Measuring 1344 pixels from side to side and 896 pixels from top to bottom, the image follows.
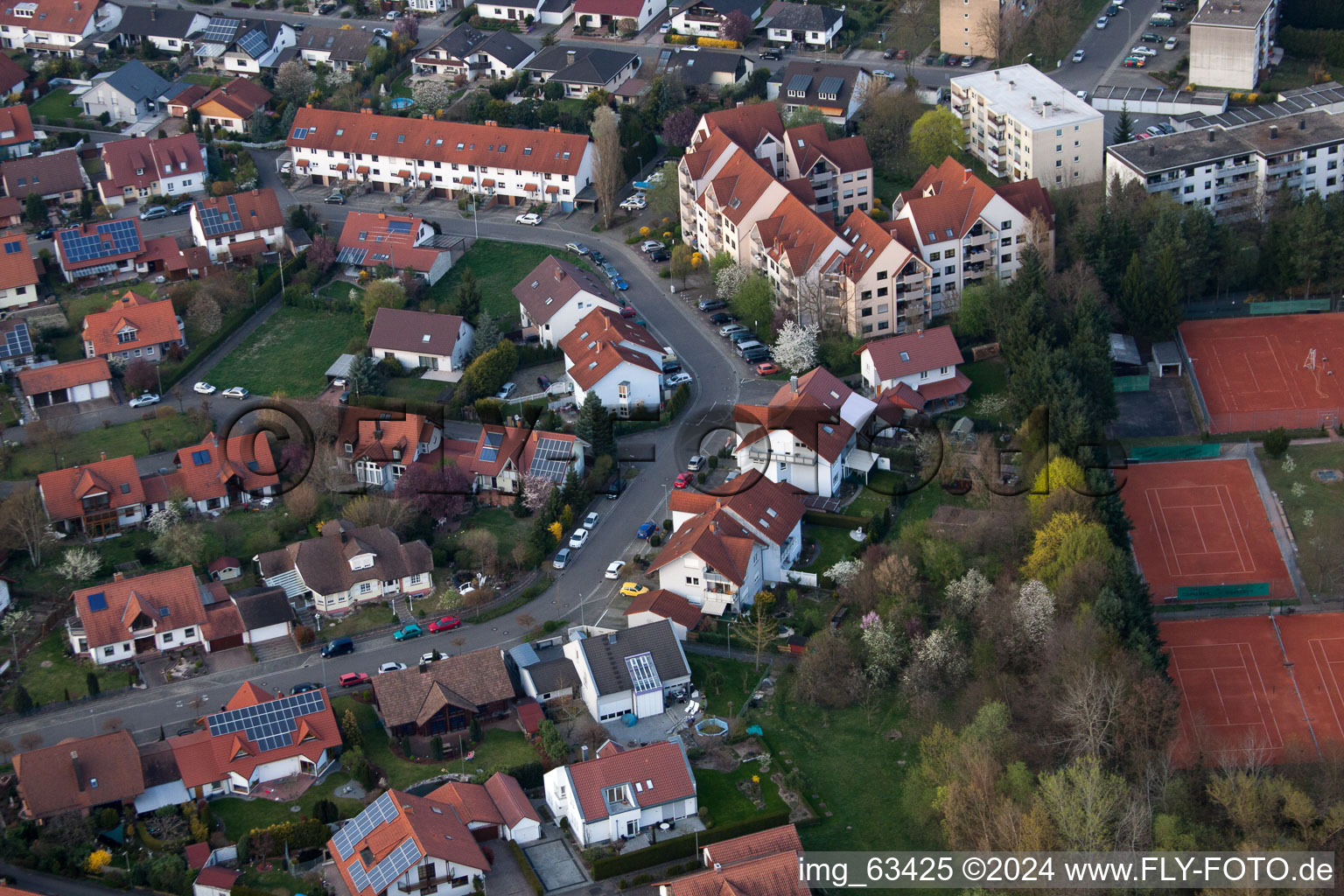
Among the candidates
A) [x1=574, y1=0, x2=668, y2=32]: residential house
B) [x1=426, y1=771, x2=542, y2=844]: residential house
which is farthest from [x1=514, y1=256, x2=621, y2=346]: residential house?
[x1=574, y1=0, x2=668, y2=32]: residential house

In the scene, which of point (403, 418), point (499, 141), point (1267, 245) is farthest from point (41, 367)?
point (1267, 245)

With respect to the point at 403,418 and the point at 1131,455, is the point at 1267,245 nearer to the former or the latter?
the point at 1131,455

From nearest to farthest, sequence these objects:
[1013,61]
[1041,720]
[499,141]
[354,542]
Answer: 1. [1041,720]
2. [354,542]
3. [499,141]
4. [1013,61]

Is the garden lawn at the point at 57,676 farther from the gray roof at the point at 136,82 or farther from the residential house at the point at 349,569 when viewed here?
the gray roof at the point at 136,82

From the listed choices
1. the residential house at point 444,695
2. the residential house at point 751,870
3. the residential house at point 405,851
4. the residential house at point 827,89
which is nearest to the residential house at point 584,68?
the residential house at point 827,89

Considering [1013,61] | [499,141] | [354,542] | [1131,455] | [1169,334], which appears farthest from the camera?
[1013,61]

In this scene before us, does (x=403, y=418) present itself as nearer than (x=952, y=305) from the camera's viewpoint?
Yes

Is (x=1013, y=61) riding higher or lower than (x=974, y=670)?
higher
